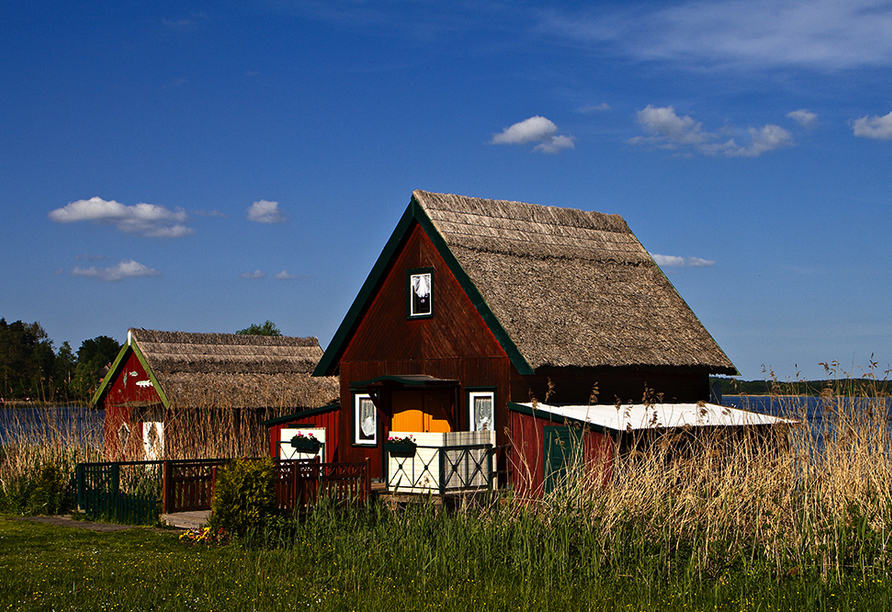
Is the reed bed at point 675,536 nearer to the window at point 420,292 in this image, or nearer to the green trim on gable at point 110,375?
the window at point 420,292

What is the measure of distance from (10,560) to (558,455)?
941cm

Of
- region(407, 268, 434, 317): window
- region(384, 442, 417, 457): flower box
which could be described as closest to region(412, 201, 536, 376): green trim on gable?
region(407, 268, 434, 317): window

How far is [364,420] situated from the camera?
69.5ft

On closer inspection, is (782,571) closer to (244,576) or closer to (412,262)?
(244,576)

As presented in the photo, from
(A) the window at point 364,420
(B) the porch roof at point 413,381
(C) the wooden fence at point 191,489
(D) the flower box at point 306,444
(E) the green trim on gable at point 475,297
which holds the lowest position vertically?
(C) the wooden fence at point 191,489

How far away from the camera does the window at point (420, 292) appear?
20094 millimetres

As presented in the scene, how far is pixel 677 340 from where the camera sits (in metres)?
21.6

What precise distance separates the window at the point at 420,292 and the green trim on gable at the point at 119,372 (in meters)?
11.1

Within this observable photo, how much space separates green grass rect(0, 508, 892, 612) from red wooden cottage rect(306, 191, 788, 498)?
496 cm

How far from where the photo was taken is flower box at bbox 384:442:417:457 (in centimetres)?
1733

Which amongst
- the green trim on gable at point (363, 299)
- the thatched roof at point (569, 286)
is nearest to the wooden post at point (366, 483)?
the thatched roof at point (569, 286)

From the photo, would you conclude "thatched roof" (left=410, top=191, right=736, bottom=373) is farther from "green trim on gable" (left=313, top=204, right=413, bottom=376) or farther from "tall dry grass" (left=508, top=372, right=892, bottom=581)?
"tall dry grass" (left=508, top=372, right=892, bottom=581)

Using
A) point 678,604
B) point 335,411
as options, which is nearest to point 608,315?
point 335,411

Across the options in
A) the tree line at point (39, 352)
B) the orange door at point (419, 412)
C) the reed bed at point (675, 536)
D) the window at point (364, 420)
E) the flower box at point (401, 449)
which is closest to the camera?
the reed bed at point (675, 536)
